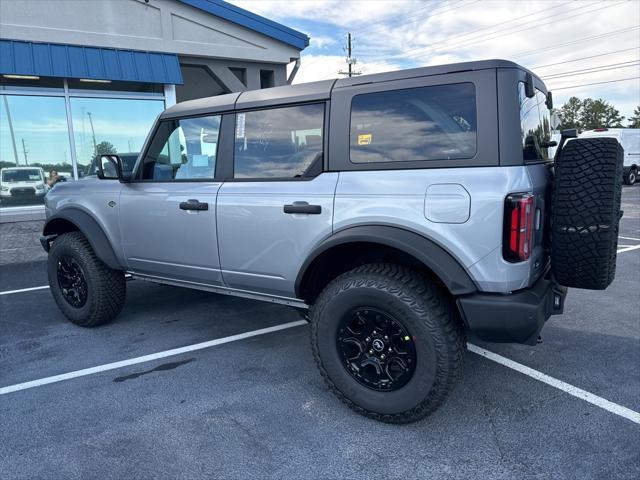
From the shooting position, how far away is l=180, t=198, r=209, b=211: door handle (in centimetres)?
334

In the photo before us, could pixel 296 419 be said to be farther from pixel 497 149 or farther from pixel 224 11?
pixel 224 11

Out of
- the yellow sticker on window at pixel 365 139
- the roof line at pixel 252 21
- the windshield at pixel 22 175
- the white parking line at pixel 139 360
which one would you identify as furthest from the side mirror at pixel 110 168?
the roof line at pixel 252 21

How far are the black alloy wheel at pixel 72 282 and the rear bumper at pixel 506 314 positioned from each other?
345 cm

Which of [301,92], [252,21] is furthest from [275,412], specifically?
[252,21]

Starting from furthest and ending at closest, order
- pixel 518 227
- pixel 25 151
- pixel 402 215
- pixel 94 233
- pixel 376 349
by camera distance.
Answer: pixel 25 151
pixel 94 233
pixel 376 349
pixel 402 215
pixel 518 227

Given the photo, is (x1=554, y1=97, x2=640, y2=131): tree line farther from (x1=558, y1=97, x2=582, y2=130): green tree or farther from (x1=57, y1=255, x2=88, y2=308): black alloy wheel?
(x1=57, y1=255, x2=88, y2=308): black alloy wheel

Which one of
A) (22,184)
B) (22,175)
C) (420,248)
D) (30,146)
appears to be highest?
(30,146)

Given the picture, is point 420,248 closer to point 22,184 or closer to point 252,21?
point 22,184

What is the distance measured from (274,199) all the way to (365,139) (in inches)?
28.6

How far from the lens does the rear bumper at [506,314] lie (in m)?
2.32

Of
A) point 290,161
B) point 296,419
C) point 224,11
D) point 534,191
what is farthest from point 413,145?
point 224,11

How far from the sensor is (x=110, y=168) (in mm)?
4137

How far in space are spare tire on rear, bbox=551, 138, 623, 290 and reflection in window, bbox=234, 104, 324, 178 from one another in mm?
1427

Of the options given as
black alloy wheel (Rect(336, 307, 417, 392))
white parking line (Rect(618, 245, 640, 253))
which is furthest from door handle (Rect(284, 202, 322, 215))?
white parking line (Rect(618, 245, 640, 253))
